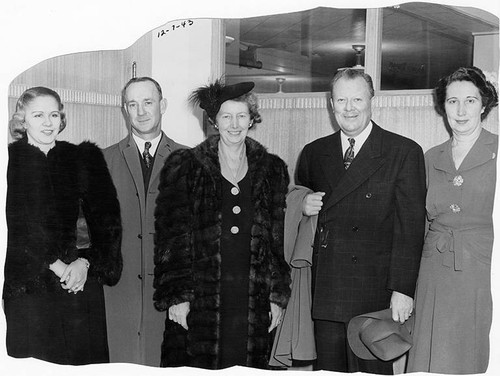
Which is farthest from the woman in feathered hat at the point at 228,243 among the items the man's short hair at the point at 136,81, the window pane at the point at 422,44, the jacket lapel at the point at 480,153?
the jacket lapel at the point at 480,153

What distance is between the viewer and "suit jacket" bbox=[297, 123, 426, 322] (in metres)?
3.21

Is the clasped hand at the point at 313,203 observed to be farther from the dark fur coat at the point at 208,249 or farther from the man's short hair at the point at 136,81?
the man's short hair at the point at 136,81

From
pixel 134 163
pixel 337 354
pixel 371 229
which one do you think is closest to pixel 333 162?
pixel 371 229

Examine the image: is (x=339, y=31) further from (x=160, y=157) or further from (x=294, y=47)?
(x=160, y=157)

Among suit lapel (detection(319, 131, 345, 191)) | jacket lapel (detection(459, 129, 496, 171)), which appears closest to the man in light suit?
suit lapel (detection(319, 131, 345, 191))

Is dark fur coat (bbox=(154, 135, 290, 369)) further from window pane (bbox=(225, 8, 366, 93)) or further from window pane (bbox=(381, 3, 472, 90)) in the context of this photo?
window pane (bbox=(381, 3, 472, 90))

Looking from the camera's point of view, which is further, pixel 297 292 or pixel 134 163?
pixel 134 163

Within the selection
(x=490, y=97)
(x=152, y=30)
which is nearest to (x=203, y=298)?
(x=152, y=30)

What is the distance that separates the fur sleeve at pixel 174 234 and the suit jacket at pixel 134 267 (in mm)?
40

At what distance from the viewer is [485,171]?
3145 mm

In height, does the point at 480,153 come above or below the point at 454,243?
above

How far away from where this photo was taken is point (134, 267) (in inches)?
141

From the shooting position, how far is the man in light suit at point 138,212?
3.54 meters

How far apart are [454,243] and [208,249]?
988 millimetres
